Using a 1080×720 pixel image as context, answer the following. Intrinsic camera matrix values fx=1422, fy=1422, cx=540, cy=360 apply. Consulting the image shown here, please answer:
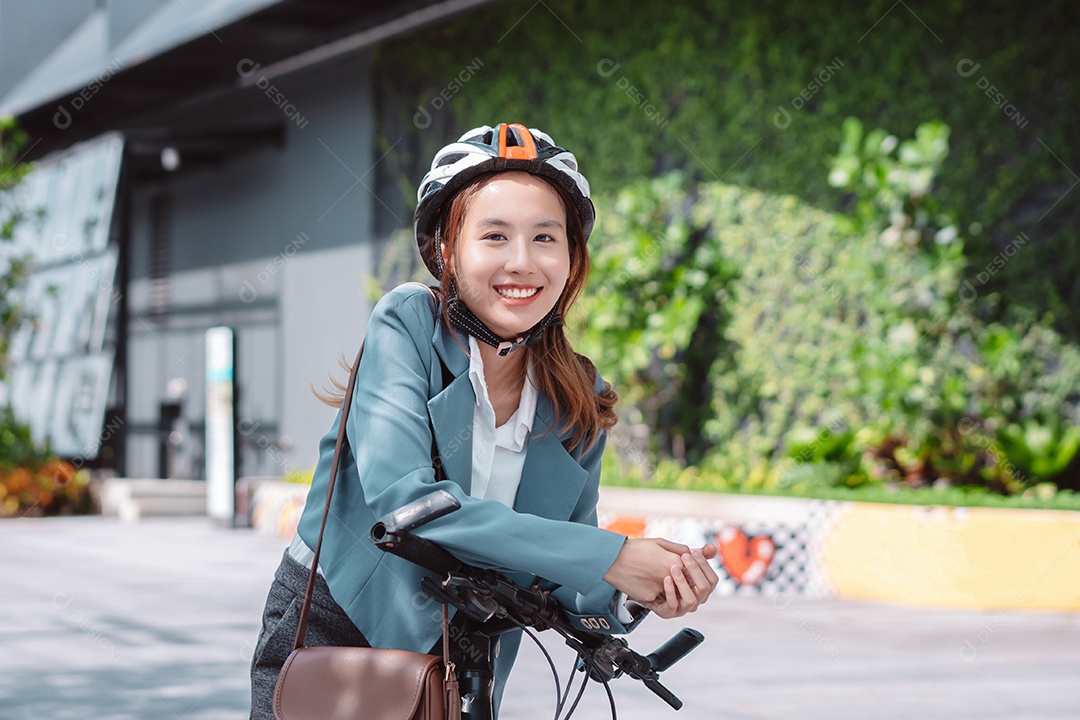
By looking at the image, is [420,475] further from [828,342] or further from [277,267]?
[277,267]

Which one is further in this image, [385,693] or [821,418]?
[821,418]

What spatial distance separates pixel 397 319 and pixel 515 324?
0.54ft

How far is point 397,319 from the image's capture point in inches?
78.2

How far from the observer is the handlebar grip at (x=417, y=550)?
5.69 feet

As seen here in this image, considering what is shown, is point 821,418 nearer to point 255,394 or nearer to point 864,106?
point 864,106

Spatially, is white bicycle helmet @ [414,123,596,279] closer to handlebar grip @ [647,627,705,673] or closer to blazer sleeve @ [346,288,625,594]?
blazer sleeve @ [346,288,625,594]

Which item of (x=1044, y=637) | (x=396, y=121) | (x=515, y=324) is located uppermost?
(x=396, y=121)

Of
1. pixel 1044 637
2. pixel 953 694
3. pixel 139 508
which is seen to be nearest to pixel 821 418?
pixel 1044 637

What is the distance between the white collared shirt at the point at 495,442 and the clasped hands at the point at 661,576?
0.31 meters

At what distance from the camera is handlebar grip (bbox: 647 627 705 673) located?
191 centimetres

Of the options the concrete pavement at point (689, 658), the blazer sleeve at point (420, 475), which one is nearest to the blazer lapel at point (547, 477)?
the blazer sleeve at point (420, 475)

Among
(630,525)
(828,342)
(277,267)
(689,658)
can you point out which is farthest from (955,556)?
(277,267)

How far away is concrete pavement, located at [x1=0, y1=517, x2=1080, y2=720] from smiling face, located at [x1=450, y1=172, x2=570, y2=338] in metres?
3.64

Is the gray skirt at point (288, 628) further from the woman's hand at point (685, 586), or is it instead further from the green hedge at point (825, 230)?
the green hedge at point (825, 230)
